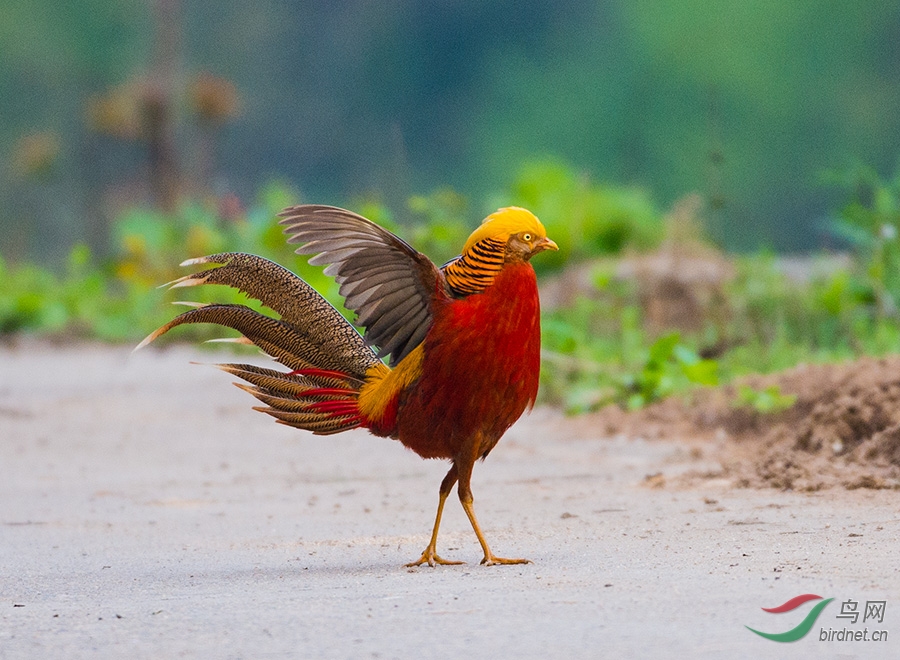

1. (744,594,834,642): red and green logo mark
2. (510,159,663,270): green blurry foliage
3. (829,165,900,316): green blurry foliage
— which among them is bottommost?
(744,594,834,642): red and green logo mark

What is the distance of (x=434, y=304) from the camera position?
4.47 m

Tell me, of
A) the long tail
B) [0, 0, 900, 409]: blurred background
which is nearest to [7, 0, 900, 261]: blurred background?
[0, 0, 900, 409]: blurred background

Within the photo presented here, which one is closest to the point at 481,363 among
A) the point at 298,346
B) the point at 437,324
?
the point at 437,324

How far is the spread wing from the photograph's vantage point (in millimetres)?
4426

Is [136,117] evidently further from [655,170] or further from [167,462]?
[167,462]

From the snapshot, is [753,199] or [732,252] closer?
[732,252]

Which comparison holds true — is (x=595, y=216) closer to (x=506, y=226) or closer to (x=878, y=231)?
(x=878, y=231)

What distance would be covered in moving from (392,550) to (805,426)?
2526mm

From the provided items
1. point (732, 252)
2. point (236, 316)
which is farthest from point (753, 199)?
point (236, 316)

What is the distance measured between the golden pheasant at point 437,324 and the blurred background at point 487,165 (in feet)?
10.9

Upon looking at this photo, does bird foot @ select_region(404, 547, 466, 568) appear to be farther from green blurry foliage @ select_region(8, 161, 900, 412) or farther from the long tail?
green blurry foliage @ select_region(8, 161, 900, 412)

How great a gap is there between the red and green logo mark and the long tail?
183 centimetres

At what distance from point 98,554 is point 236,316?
3.59 feet

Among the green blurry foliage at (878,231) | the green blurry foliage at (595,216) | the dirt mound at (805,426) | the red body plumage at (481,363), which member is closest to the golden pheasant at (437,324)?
the red body plumage at (481,363)
